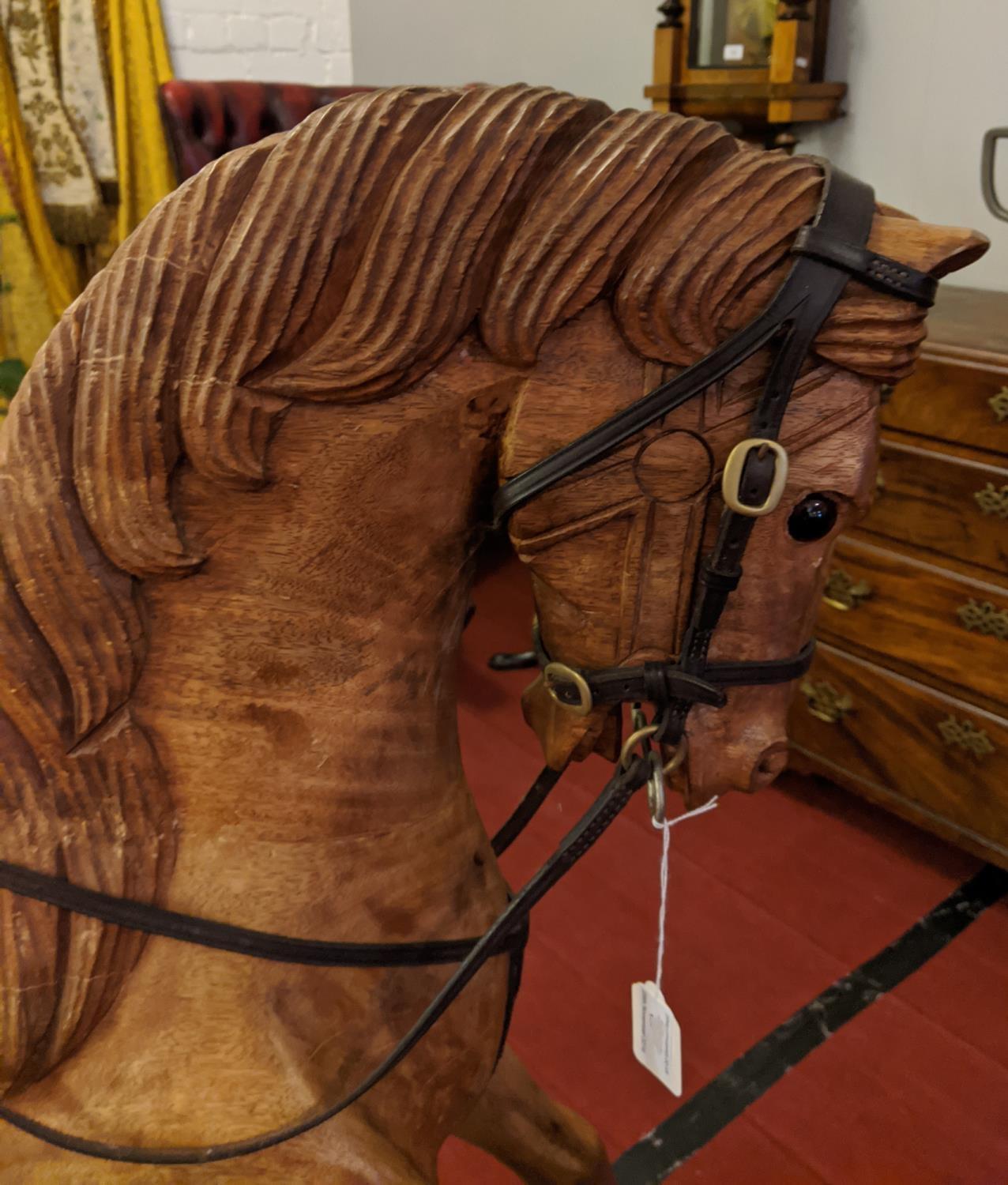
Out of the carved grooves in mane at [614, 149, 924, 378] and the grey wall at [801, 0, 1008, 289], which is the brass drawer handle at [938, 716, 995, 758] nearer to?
the grey wall at [801, 0, 1008, 289]

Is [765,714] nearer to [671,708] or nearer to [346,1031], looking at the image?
[671,708]

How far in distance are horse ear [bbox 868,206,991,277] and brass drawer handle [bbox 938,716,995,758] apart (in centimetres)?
129

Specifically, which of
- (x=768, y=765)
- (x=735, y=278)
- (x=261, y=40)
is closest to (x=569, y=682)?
(x=768, y=765)

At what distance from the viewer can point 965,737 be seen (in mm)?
1613

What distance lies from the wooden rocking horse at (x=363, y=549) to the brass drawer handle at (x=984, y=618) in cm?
105

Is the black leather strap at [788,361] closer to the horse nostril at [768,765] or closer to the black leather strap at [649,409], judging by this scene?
the black leather strap at [649,409]

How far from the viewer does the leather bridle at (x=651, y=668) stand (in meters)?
0.49

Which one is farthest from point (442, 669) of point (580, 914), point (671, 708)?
point (580, 914)

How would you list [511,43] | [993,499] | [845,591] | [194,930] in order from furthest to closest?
[511,43], [845,591], [993,499], [194,930]

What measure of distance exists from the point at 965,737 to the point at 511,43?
88.1 inches

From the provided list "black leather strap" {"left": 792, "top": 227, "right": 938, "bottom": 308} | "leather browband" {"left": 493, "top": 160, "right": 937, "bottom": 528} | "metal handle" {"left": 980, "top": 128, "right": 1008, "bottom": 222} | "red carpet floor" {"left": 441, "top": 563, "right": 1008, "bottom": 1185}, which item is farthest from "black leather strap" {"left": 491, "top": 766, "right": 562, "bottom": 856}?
"metal handle" {"left": 980, "top": 128, "right": 1008, "bottom": 222}

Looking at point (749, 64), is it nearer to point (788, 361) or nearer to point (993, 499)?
point (993, 499)

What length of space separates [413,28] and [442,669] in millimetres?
2783

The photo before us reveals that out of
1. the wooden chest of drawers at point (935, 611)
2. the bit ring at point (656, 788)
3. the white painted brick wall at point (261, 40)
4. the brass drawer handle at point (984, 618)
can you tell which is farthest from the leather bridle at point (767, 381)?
the white painted brick wall at point (261, 40)
